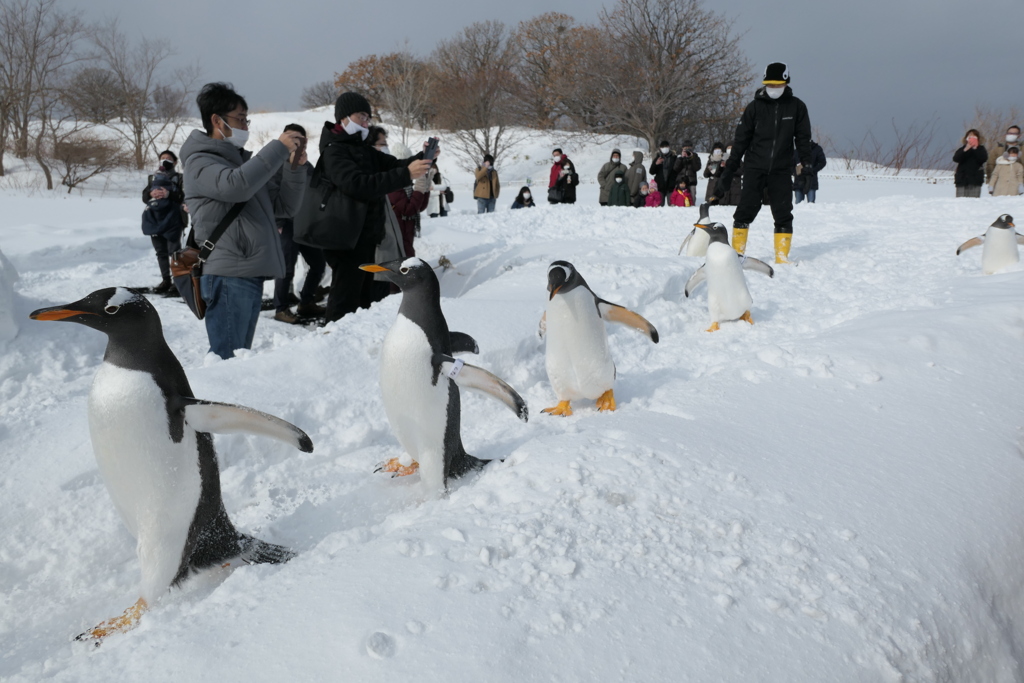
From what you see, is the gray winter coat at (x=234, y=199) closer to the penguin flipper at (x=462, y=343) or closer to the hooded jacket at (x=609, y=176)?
the penguin flipper at (x=462, y=343)

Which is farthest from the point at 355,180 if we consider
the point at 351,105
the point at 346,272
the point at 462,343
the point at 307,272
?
the point at 307,272

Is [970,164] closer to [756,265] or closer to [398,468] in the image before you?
[756,265]

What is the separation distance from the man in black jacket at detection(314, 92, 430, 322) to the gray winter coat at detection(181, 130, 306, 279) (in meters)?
0.66

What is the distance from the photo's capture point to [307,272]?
5.66 m

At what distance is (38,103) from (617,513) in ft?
73.0

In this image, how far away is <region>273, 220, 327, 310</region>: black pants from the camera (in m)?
5.39

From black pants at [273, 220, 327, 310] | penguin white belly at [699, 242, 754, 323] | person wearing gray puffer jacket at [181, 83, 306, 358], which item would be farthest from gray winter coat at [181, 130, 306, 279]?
penguin white belly at [699, 242, 754, 323]

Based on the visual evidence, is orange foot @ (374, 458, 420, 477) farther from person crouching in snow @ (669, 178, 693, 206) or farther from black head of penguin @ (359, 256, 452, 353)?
person crouching in snow @ (669, 178, 693, 206)

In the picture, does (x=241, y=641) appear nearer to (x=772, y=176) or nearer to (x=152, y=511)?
(x=152, y=511)

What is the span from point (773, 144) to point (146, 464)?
18.8 feet

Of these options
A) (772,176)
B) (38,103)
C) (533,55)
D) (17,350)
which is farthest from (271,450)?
(533,55)

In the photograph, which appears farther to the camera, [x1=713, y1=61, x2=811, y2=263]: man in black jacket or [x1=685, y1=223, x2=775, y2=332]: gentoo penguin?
[x1=713, y1=61, x2=811, y2=263]: man in black jacket

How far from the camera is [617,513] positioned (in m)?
1.95

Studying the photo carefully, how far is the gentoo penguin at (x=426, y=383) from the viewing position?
2395 mm
